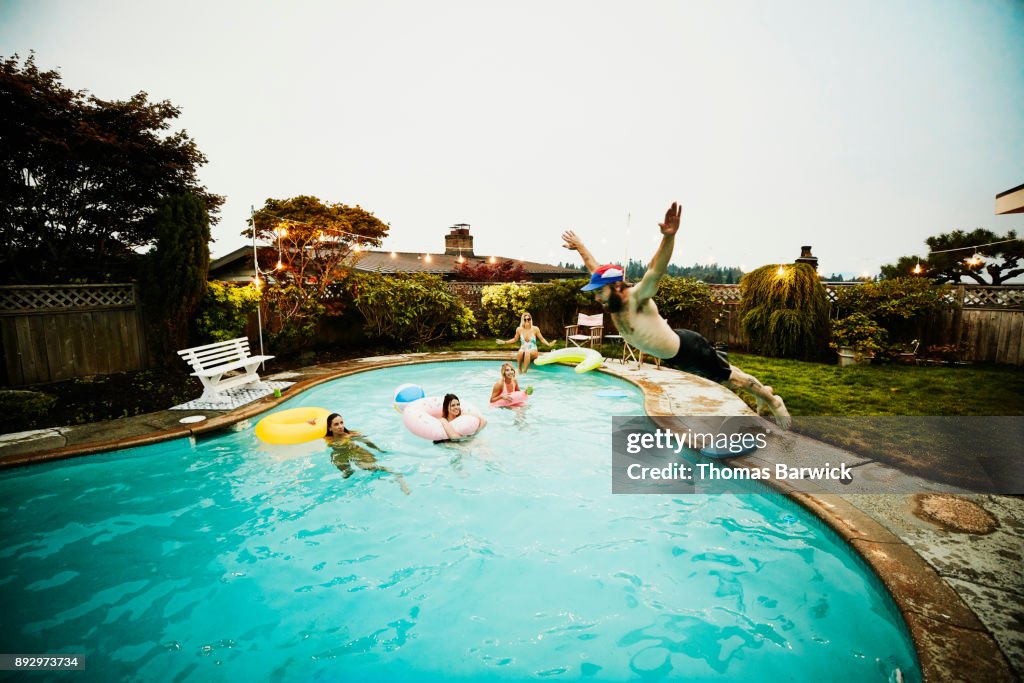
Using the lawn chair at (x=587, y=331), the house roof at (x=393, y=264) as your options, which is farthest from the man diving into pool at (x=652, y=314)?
the house roof at (x=393, y=264)

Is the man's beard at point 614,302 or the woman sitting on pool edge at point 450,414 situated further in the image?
the woman sitting on pool edge at point 450,414

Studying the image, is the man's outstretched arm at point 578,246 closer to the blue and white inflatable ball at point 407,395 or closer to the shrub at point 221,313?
the blue and white inflatable ball at point 407,395

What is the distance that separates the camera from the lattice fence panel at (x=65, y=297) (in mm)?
6856

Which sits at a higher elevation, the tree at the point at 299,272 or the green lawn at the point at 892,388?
the tree at the point at 299,272

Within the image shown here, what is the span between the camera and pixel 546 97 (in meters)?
16.7

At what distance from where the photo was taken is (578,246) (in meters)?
3.38

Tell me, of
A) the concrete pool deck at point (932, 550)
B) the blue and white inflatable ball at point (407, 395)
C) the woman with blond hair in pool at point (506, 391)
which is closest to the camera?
the concrete pool deck at point (932, 550)

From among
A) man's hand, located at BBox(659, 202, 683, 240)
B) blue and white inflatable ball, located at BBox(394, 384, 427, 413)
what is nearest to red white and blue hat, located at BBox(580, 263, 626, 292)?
man's hand, located at BBox(659, 202, 683, 240)

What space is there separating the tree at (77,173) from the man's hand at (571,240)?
8.76 metres

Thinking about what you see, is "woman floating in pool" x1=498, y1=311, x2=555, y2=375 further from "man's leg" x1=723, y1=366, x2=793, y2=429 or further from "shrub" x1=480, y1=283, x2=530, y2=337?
"man's leg" x1=723, y1=366, x2=793, y2=429

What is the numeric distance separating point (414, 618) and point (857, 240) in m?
28.1

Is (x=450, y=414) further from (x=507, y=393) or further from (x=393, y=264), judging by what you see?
(x=393, y=264)

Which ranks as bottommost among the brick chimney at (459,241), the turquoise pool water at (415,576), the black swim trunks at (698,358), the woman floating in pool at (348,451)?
the turquoise pool water at (415,576)

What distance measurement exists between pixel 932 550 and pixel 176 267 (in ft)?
35.3
